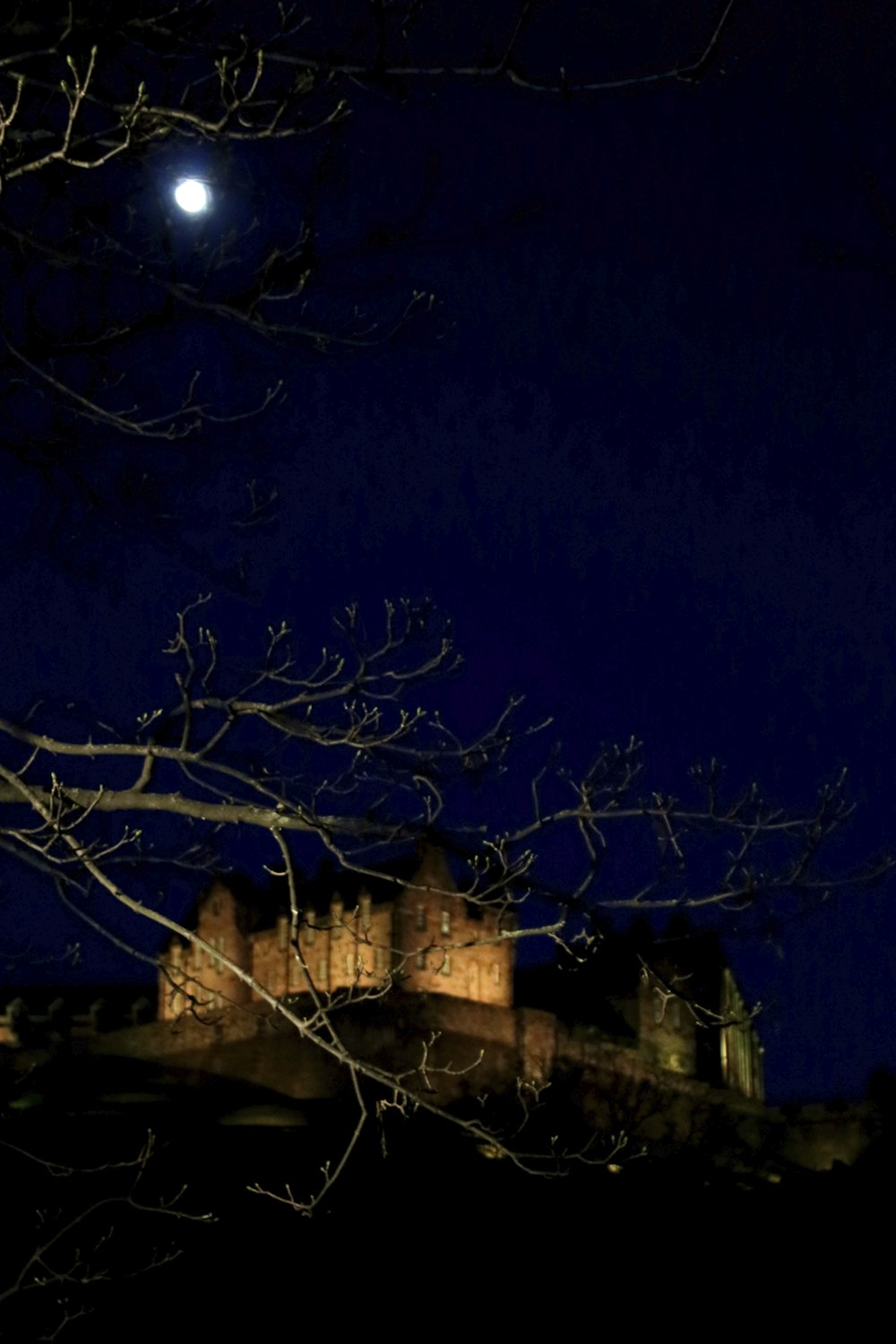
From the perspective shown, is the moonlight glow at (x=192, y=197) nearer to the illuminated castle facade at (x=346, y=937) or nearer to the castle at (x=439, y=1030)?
the castle at (x=439, y=1030)

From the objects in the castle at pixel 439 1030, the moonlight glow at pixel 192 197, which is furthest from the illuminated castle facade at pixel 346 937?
the moonlight glow at pixel 192 197

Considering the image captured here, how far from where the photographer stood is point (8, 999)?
6506 cm

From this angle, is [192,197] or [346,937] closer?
[192,197]

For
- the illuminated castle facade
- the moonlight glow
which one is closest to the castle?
the illuminated castle facade

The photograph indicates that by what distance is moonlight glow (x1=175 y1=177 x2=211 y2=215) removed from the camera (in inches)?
369

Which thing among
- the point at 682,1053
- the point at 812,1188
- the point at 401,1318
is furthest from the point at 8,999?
the point at 401,1318

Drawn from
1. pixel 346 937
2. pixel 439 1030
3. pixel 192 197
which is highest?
pixel 346 937

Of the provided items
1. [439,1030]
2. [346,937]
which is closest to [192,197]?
[439,1030]

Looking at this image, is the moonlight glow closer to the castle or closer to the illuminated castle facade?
the castle

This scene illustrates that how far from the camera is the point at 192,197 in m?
9.40

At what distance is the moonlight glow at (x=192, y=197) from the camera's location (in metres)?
9.38

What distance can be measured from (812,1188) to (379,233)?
3272 cm

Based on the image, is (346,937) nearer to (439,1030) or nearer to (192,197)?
(439,1030)

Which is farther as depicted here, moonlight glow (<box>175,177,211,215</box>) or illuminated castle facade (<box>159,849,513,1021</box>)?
illuminated castle facade (<box>159,849,513,1021</box>)
